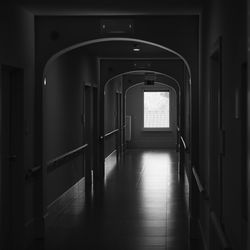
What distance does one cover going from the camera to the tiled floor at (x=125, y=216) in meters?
6.57

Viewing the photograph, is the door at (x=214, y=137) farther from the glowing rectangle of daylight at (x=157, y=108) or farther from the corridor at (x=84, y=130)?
the glowing rectangle of daylight at (x=157, y=108)

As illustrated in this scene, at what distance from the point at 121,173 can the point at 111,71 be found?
8.48ft

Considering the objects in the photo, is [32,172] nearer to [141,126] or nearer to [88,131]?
[88,131]

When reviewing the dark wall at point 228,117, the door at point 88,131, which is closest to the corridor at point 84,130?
the dark wall at point 228,117

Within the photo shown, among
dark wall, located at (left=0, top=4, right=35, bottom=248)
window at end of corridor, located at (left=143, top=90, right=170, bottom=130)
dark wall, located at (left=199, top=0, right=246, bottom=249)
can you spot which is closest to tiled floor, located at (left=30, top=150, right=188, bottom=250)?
dark wall, located at (left=0, top=4, right=35, bottom=248)

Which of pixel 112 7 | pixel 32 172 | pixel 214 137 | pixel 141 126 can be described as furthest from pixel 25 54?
pixel 141 126

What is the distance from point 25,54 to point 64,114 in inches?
123

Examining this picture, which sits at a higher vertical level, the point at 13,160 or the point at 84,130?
the point at 84,130

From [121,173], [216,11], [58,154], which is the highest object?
[216,11]

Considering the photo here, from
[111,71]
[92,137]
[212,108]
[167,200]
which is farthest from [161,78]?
[212,108]

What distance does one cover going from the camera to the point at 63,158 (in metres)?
9.56

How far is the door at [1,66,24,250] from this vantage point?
20.8 feet

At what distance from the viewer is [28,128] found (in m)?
6.85

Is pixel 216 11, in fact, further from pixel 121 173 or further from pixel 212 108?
pixel 121 173
